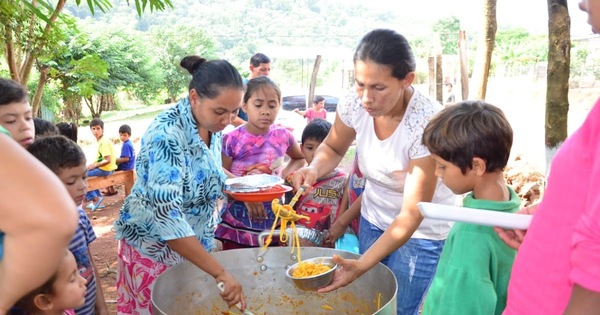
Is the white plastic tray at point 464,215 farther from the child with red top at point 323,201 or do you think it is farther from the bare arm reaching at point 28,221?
the child with red top at point 323,201

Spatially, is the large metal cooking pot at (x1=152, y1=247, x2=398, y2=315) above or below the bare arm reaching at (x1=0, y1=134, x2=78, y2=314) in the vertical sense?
below

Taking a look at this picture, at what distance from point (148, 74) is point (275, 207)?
72.9ft

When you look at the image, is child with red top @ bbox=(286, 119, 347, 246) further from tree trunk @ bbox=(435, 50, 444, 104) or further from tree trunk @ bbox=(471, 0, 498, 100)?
tree trunk @ bbox=(435, 50, 444, 104)

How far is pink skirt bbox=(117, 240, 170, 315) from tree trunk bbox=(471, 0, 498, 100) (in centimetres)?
417

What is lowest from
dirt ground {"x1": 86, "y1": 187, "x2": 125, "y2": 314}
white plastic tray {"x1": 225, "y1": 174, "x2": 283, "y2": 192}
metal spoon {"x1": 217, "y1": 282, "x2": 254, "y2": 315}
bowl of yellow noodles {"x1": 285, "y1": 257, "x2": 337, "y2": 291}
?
dirt ground {"x1": 86, "y1": 187, "x2": 125, "y2": 314}

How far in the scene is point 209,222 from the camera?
219 cm

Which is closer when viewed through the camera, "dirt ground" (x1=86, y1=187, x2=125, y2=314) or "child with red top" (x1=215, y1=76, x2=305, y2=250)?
"child with red top" (x1=215, y1=76, x2=305, y2=250)

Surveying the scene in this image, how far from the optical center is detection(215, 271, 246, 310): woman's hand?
1.77m

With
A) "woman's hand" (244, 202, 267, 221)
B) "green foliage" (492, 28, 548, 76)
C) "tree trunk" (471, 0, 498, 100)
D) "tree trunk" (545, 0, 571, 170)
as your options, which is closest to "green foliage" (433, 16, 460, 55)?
"green foliage" (492, 28, 548, 76)

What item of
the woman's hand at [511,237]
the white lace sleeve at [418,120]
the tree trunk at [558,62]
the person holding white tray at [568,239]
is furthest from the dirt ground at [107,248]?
the tree trunk at [558,62]

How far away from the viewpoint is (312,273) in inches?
69.6

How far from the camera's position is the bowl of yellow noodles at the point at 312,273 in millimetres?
1720

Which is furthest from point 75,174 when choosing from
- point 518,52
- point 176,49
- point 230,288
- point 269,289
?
point 176,49

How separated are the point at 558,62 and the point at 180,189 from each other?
10.8 feet
